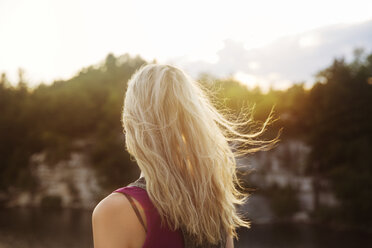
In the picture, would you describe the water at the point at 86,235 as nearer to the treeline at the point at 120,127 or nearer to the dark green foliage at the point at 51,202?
the treeline at the point at 120,127

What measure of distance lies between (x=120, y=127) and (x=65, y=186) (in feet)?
20.0

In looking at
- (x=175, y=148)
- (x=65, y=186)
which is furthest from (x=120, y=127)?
(x=175, y=148)

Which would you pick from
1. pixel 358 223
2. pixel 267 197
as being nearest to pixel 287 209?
pixel 267 197

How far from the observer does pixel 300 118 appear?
2875cm

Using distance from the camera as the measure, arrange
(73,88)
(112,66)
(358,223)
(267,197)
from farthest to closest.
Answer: (112,66) → (73,88) → (267,197) → (358,223)

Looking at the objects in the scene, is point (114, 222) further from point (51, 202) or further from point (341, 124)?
point (51, 202)

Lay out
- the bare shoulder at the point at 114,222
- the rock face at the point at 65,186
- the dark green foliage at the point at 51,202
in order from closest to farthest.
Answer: the bare shoulder at the point at 114,222
the dark green foliage at the point at 51,202
the rock face at the point at 65,186

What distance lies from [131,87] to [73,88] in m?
37.0

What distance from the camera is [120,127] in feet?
106

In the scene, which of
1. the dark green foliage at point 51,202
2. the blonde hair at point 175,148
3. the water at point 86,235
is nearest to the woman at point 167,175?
the blonde hair at point 175,148

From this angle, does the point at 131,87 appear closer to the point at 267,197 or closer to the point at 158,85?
the point at 158,85

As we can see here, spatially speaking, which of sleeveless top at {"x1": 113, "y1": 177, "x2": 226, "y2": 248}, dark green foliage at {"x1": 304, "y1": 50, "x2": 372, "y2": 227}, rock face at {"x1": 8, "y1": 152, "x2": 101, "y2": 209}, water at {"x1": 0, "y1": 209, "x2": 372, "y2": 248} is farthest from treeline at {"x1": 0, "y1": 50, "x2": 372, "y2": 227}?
sleeveless top at {"x1": 113, "y1": 177, "x2": 226, "y2": 248}

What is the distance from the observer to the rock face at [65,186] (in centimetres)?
3100

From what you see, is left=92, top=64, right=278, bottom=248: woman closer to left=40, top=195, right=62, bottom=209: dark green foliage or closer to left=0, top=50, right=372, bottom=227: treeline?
left=0, top=50, right=372, bottom=227: treeline
